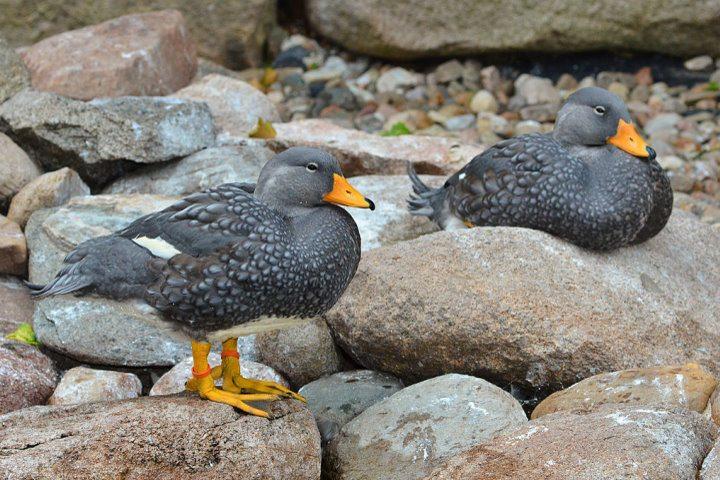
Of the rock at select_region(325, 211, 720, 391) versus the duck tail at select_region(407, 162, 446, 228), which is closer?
the rock at select_region(325, 211, 720, 391)

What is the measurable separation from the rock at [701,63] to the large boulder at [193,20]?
367 centimetres

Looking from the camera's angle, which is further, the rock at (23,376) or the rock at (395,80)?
the rock at (395,80)

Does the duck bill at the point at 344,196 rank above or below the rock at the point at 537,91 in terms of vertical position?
above

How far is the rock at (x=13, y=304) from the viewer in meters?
5.76

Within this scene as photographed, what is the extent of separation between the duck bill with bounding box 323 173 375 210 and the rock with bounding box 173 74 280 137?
3042mm

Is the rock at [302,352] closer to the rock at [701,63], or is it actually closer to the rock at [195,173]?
the rock at [195,173]

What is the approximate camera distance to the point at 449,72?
30.2 ft

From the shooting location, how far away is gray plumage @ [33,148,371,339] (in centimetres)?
424

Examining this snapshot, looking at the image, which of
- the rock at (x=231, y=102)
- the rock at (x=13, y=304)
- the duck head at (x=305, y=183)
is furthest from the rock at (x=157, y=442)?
the rock at (x=231, y=102)

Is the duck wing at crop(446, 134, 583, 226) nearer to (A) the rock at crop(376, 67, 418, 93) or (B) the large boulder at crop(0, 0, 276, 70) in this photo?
(A) the rock at crop(376, 67, 418, 93)

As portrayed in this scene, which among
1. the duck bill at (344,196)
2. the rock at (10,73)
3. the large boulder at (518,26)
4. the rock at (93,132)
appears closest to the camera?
the duck bill at (344,196)

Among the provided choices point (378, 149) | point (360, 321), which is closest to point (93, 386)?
point (360, 321)

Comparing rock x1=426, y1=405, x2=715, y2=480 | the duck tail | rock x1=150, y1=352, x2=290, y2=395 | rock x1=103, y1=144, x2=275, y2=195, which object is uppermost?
rock x1=426, y1=405, x2=715, y2=480

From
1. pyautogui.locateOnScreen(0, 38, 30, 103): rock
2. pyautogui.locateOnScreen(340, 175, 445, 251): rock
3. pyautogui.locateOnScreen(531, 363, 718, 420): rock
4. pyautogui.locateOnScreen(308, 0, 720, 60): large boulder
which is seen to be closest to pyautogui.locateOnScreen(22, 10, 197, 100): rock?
pyautogui.locateOnScreen(0, 38, 30, 103): rock
